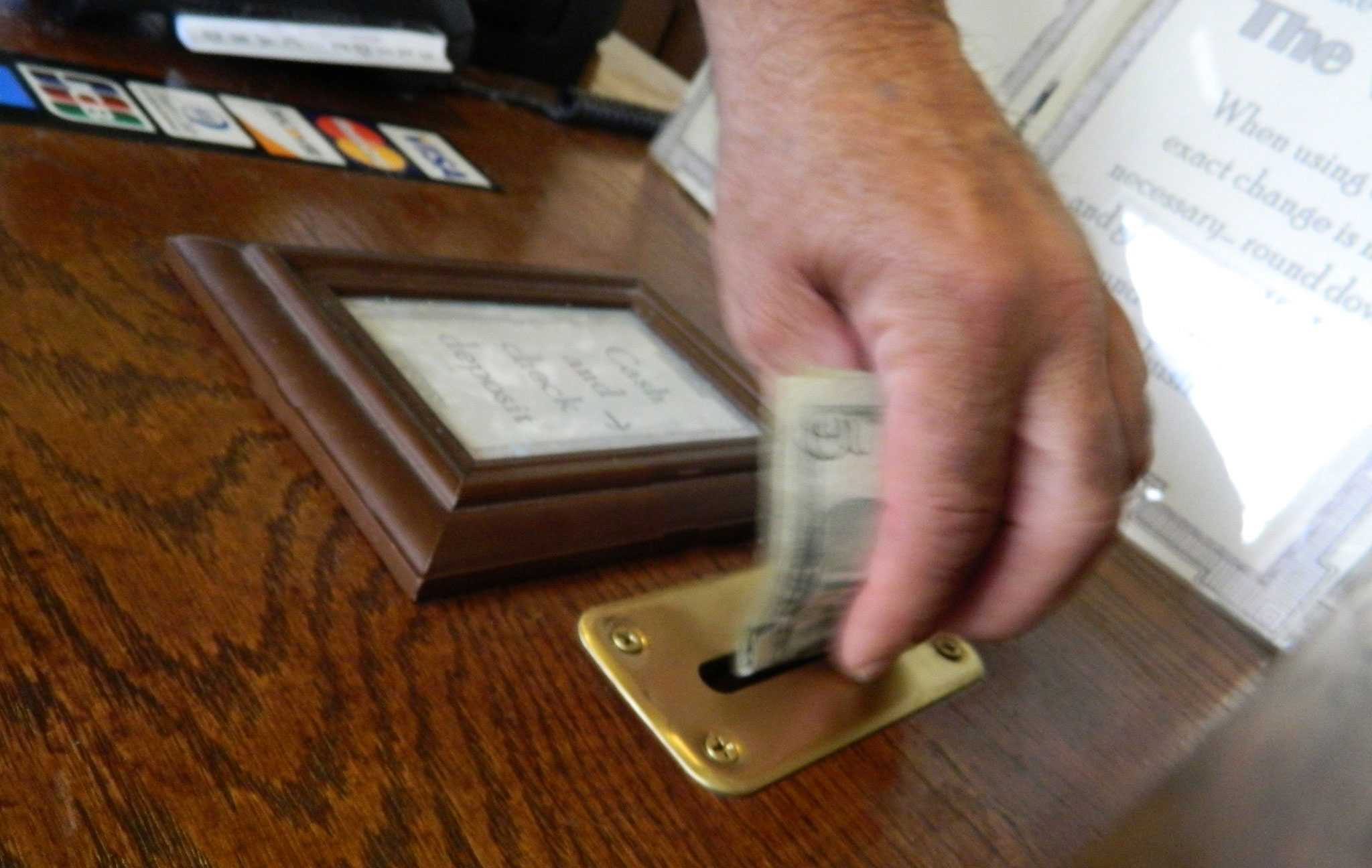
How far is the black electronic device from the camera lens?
2.32ft

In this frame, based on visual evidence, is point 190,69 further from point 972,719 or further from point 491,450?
point 972,719

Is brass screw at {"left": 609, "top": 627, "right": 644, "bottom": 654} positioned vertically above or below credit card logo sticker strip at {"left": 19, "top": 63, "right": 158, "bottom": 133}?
above

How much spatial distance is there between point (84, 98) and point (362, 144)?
0.60 ft

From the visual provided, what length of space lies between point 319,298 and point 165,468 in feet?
0.35

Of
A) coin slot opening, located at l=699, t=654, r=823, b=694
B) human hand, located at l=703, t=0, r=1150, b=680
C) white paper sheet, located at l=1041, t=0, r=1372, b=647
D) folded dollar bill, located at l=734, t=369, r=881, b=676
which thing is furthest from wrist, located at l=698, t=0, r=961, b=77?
white paper sheet, located at l=1041, t=0, r=1372, b=647

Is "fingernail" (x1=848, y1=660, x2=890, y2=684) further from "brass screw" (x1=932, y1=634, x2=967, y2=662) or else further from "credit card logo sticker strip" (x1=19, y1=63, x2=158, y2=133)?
"credit card logo sticker strip" (x1=19, y1=63, x2=158, y2=133)

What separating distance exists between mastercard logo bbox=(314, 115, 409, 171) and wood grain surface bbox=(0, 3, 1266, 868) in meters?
0.15

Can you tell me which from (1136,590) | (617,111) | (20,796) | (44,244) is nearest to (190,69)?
(44,244)

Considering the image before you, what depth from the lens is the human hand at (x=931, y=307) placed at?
12.7 inches

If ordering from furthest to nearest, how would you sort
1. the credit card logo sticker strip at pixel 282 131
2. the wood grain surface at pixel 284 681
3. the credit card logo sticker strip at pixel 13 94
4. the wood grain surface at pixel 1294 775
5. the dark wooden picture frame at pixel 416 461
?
the credit card logo sticker strip at pixel 282 131
the credit card logo sticker strip at pixel 13 94
the dark wooden picture frame at pixel 416 461
the wood grain surface at pixel 284 681
the wood grain surface at pixel 1294 775

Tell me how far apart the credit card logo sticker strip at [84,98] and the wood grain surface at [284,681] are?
3cm

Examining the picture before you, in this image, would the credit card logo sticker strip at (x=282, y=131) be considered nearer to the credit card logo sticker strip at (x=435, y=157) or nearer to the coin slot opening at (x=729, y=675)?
the credit card logo sticker strip at (x=435, y=157)

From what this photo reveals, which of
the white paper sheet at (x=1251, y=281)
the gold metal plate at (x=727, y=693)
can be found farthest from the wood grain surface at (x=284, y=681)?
the white paper sheet at (x=1251, y=281)

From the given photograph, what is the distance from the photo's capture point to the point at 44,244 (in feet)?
1.51
